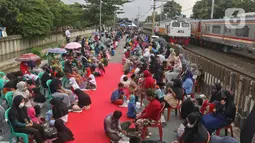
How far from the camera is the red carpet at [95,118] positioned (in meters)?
5.70

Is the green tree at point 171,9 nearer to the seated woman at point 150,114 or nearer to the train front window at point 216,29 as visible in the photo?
the train front window at point 216,29

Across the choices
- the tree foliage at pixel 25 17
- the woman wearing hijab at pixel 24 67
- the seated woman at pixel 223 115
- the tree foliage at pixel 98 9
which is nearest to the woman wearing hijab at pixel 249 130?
the seated woman at pixel 223 115

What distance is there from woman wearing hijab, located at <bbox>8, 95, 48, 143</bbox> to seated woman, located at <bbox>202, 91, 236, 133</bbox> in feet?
11.0

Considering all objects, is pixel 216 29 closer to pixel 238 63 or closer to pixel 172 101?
pixel 238 63

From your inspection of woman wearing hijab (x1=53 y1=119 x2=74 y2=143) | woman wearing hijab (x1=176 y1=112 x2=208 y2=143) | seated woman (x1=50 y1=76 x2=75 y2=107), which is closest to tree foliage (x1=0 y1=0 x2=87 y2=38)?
seated woman (x1=50 y1=76 x2=75 y2=107)

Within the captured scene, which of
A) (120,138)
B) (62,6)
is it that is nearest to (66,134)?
(120,138)

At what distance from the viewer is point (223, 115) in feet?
17.2

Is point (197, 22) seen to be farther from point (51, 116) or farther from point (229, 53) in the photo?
point (51, 116)

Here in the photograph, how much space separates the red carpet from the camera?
570 cm

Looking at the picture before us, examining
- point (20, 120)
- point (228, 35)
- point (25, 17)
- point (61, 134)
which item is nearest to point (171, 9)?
point (228, 35)

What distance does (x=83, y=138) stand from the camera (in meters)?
5.65

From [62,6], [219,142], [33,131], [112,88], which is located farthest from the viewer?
[62,6]

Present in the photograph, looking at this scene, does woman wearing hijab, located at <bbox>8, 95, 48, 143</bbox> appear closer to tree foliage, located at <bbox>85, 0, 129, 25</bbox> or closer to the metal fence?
the metal fence

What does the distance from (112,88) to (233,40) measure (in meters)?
12.5
